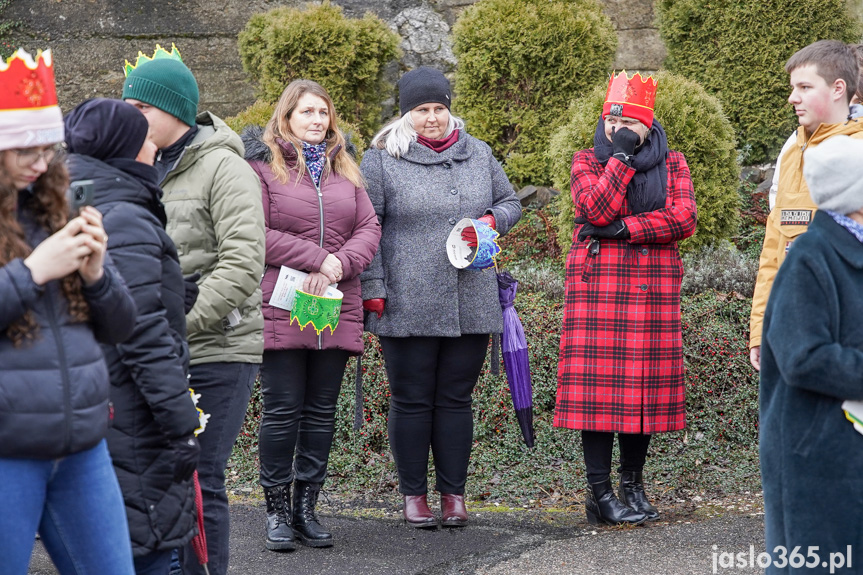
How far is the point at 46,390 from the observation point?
2.50m

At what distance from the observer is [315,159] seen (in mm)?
5035

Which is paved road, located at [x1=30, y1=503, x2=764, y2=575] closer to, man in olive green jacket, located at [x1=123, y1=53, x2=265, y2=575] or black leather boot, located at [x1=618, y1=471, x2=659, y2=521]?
black leather boot, located at [x1=618, y1=471, x2=659, y2=521]

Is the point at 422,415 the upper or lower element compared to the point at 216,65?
lower

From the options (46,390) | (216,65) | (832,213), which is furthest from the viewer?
(216,65)

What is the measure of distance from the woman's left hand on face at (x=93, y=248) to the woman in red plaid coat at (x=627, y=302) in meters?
2.97

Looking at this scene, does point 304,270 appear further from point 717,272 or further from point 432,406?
point 717,272

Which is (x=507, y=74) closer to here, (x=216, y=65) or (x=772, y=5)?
(x=772, y=5)

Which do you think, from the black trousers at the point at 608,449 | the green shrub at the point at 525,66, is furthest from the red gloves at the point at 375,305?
the green shrub at the point at 525,66

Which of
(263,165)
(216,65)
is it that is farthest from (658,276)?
(216,65)

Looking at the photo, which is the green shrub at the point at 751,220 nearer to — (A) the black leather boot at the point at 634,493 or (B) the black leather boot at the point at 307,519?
(A) the black leather boot at the point at 634,493

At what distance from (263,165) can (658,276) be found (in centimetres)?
205

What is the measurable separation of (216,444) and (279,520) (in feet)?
4.00

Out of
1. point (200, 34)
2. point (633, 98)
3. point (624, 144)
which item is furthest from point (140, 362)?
point (200, 34)

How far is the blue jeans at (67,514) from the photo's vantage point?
8.23 ft
